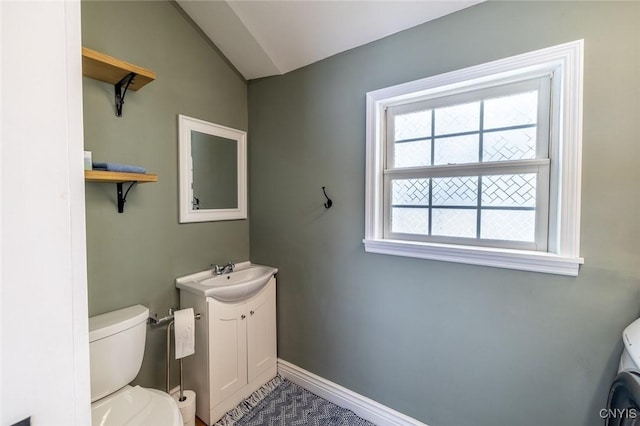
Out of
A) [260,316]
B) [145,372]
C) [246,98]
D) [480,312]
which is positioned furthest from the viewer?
[246,98]

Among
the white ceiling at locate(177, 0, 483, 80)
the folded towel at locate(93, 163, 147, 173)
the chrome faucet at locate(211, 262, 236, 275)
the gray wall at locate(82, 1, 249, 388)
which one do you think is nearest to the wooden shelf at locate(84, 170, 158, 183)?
the folded towel at locate(93, 163, 147, 173)

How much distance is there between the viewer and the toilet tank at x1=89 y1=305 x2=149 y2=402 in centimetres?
125

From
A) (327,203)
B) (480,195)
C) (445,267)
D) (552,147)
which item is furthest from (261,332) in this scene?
(552,147)

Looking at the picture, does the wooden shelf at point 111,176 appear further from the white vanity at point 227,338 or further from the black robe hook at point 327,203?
the black robe hook at point 327,203

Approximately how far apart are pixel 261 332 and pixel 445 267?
1336 millimetres

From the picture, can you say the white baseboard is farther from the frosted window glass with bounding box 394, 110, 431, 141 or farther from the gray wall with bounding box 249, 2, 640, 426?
the frosted window glass with bounding box 394, 110, 431, 141

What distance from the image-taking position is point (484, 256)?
4.29 ft

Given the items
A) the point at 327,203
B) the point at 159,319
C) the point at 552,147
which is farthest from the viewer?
the point at 327,203

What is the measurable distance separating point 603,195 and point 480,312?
2.31ft

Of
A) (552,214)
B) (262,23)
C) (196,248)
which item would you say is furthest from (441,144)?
(196,248)

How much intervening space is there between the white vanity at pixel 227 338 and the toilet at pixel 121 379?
32 centimetres

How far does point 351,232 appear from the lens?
1725 mm

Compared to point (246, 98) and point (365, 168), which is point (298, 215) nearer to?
point (365, 168)

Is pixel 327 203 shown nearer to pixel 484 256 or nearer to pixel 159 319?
pixel 484 256
